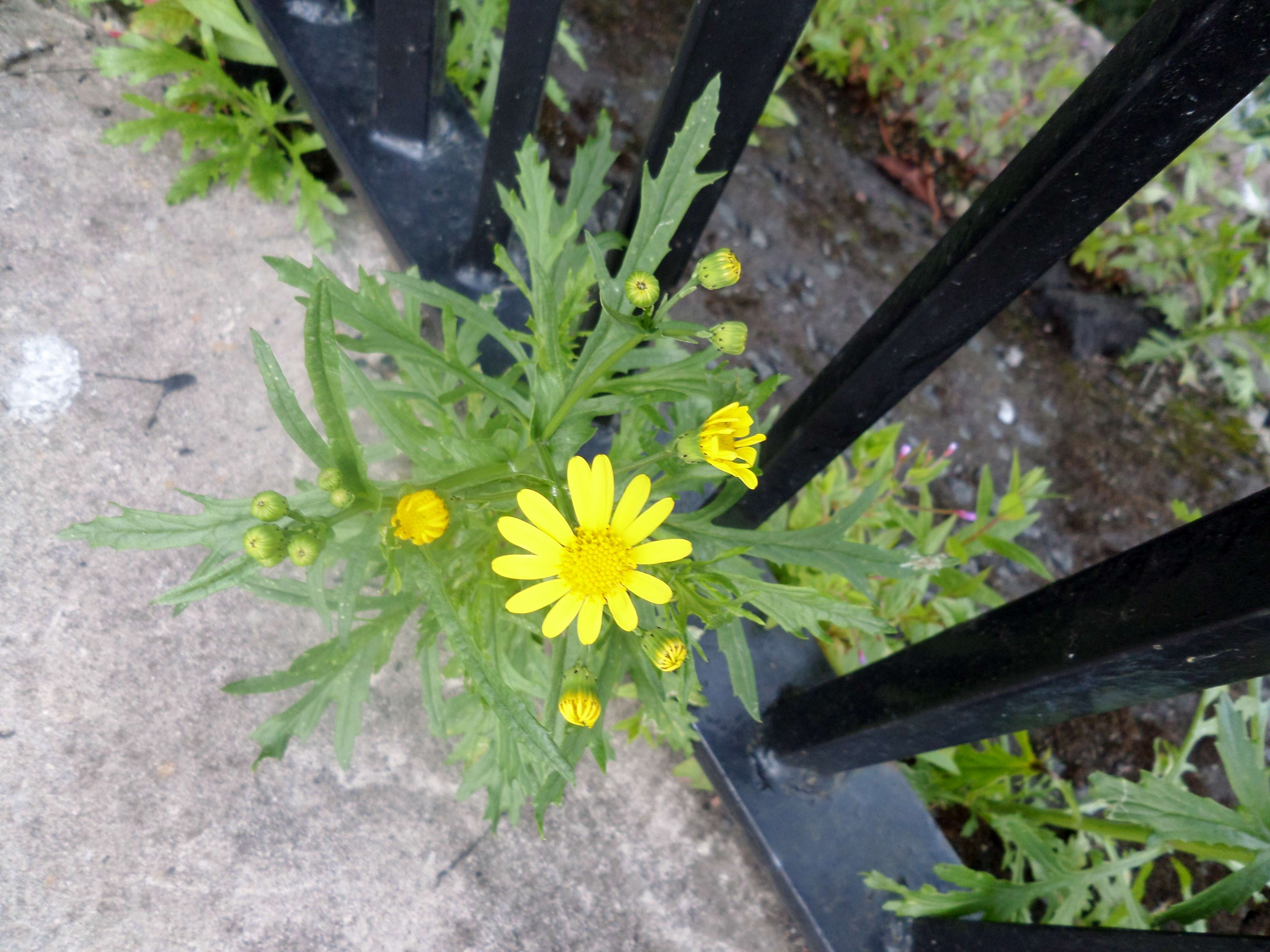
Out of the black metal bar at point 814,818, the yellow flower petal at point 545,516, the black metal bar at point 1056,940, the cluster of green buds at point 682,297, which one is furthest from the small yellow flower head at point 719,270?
the black metal bar at point 1056,940

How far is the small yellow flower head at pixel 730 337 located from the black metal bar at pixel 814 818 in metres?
0.80

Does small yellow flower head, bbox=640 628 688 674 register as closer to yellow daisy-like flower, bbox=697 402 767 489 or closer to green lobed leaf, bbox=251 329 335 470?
yellow daisy-like flower, bbox=697 402 767 489

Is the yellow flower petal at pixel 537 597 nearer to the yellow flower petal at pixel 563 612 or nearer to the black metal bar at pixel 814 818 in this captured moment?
the yellow flower petal at pixel 563 612

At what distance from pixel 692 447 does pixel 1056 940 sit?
96 cm

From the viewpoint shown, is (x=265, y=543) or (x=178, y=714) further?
(x=178, y=714)

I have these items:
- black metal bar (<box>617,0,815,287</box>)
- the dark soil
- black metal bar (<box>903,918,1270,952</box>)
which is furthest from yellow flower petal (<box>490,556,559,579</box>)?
the dark soil

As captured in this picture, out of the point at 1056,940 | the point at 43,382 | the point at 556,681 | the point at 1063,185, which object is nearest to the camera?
the point at 1063,185

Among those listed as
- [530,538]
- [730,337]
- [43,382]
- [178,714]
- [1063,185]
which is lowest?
[178,714]

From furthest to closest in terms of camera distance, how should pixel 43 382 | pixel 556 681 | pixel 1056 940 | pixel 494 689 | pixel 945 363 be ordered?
pixel 945 363 < pixel 43 382 < pixel 1056 940 < pixel 556 681 < pixel 494 689

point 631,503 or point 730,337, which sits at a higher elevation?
point 730,337

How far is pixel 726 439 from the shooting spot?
997mm

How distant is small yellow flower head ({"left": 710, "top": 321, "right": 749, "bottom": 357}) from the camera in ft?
3.23

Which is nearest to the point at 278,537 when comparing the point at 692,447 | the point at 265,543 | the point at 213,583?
the point at 265,543

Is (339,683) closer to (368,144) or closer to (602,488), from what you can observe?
(602,488)
